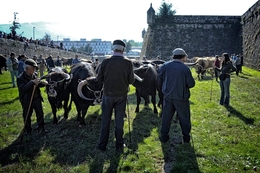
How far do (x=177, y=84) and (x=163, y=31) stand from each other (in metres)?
33.0

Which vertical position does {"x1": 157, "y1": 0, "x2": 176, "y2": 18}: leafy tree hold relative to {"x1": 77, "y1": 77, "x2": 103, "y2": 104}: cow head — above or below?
above

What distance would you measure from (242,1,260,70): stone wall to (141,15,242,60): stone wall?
250 inches

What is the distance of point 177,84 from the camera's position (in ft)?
17.4

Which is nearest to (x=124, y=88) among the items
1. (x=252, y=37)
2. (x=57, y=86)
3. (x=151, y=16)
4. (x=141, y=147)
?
(x=141, y=147)

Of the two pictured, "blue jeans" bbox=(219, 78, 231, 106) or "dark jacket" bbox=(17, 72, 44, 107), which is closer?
"dark jacket" bbox=(17, 72, 44, 107)

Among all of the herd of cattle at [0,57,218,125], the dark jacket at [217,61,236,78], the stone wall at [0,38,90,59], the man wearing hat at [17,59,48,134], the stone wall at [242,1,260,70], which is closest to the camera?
the man wearing hat at [17,59,48,134]

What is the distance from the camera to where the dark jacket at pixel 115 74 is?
4.95m

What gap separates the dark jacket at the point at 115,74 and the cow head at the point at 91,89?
1288 millimetres

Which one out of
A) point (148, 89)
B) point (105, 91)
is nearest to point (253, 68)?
point (148, 89)

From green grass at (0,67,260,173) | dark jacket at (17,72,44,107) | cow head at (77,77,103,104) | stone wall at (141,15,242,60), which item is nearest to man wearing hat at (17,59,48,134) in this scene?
dark jacket at (17,72,44,107)

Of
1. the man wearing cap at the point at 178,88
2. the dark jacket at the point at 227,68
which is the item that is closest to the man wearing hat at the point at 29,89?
the man wearing cap at the point at 178,88

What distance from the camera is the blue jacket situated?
17.3 ft

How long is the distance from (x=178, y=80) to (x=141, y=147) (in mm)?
1939

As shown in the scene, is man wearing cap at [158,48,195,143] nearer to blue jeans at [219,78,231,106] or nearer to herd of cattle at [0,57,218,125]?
herd of cattle at [0,57,218,125]
